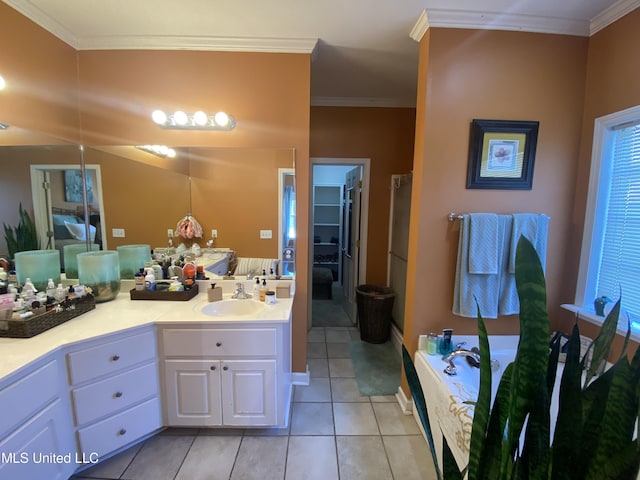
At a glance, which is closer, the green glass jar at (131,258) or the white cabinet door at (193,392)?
the white cabinet door at (193,392)

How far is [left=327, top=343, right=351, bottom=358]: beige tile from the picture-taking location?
2.75 metres

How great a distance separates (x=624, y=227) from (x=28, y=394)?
3.20 metres

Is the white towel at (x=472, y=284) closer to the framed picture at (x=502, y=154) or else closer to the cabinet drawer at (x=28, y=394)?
the framed picture at (x=502, y=154)

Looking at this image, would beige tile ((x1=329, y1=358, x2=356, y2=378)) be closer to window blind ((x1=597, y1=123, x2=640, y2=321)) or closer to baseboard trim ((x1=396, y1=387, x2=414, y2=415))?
baseboard trim ((x1=396, y1=387, x2=414, y2=415))

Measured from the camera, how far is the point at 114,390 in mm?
1517

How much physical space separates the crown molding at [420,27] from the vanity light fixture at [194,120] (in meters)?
1.39

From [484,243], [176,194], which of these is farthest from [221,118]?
[484,243]

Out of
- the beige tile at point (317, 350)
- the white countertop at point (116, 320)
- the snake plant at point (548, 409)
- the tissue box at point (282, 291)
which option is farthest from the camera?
the beige tile at point (317, 350)

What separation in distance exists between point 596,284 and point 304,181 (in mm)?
2101

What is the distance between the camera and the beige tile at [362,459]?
60.1 inches

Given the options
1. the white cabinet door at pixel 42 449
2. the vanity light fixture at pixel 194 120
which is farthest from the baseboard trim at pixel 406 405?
the vanity light fixture at pixel 194 120

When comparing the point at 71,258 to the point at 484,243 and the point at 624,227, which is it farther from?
the point at 624,227

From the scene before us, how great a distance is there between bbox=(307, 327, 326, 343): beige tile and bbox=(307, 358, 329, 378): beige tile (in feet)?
1.19

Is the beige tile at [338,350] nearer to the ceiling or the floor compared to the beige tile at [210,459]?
nearer to the ceiling
